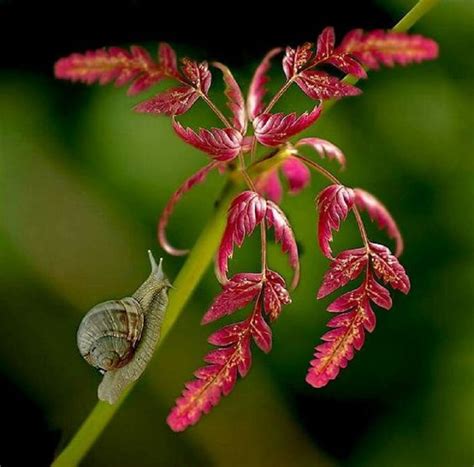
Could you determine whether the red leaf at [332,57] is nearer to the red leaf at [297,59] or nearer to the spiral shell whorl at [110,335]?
the red leaf at [297,59]

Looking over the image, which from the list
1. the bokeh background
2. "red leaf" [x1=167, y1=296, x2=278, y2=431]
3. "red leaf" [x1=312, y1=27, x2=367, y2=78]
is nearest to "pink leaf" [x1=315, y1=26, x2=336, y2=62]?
"red leaf" [x1=312, y1=27, x2=367, y2=78]

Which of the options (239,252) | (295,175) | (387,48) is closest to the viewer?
(387,48)

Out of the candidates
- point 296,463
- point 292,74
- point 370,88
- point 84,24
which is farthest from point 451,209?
point 292,74

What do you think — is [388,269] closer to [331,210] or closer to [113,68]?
[331,210]

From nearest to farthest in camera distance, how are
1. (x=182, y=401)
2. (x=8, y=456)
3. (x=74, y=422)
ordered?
(x=182, y=401) → (x=8, y=456) → (x=74, y=422)

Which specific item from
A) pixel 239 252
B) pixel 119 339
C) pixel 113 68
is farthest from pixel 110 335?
pixel 239 252

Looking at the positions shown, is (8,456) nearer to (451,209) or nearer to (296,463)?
(296,463)

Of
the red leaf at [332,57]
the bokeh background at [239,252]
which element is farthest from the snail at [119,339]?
the bokeh background at [239,252]
